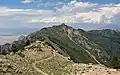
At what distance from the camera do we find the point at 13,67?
274ft

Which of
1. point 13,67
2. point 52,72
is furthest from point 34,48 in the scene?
point 13,67

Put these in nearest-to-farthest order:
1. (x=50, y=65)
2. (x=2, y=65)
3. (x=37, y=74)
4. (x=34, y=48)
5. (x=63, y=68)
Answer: (x=2, y=65)
(x=37, y=74)
(x=63, y=68)
(x=50, y=65)
(x=34, y=48)

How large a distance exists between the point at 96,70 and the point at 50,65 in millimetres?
21821

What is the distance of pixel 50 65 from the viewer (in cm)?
11350

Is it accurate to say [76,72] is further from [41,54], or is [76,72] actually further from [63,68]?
[41,54]

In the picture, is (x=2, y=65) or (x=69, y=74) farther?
(x=69, y=74)

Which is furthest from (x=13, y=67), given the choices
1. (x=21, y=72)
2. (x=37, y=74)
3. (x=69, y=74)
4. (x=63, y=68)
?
(x=63, y=68)

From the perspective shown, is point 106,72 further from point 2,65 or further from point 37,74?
point 2,65

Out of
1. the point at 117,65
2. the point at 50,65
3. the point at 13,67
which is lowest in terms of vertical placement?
the point at 117,65

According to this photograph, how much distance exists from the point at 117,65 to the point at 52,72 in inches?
2703

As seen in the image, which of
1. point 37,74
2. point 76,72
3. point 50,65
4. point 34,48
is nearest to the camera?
point 37,74

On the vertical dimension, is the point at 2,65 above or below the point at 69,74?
above

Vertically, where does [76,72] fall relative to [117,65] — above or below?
above

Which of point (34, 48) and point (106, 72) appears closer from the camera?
point (106, 72)
